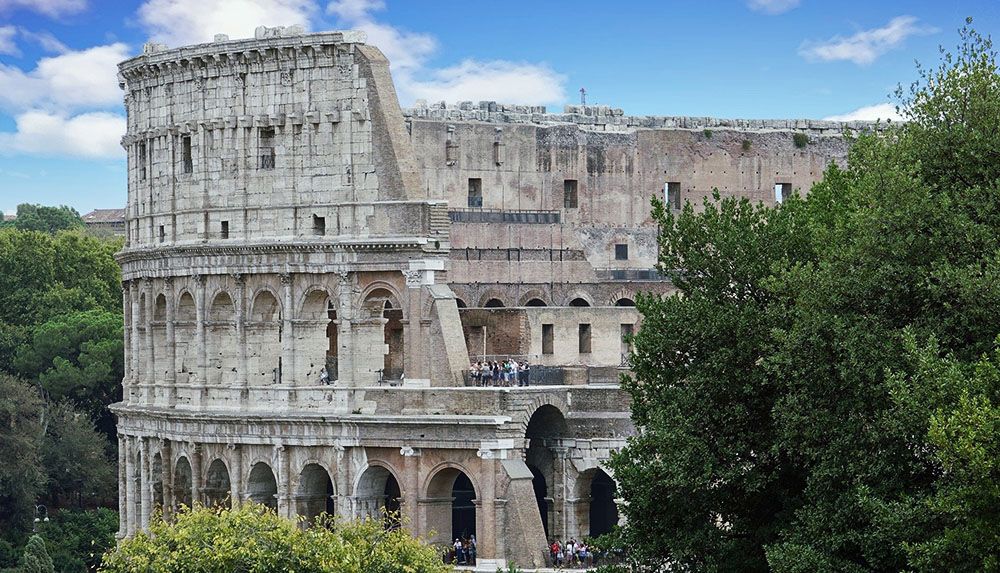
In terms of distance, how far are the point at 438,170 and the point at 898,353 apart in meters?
34.3

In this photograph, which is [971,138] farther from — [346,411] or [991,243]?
[346,411]

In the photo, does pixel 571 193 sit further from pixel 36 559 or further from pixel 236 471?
pixel 36 559

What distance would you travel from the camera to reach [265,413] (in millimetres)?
65750

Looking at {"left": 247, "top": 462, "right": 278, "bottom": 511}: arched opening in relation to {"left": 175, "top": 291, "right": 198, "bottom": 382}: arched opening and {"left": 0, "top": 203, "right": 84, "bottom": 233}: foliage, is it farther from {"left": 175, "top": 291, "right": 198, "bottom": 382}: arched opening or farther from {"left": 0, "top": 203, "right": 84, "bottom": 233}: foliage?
{"left": 0, "top": 203, "right": 84, "bottom": 233}: foliage

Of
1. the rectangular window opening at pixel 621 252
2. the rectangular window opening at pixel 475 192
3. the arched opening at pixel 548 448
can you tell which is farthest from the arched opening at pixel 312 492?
the rectangular window opening at pixel 621 252

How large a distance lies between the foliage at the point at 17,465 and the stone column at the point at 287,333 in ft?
89.5

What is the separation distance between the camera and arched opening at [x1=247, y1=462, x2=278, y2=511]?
6644 centimetres

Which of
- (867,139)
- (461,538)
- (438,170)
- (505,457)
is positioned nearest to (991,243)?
(867,139)

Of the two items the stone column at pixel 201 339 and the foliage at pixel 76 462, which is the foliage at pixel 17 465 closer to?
the foliage at pixel 76 462

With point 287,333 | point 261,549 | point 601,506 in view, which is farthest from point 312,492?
point 261,549

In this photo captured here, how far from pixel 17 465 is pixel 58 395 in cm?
869

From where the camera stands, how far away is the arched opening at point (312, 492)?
2566 inches

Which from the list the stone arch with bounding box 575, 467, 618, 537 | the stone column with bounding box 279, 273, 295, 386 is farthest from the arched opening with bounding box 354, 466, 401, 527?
the stone arch with bounding box 575, 467, 618, 537

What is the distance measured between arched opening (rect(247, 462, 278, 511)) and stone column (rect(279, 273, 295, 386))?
294cm
